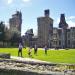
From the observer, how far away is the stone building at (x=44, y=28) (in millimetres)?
162350

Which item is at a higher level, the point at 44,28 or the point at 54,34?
the point at 44,28

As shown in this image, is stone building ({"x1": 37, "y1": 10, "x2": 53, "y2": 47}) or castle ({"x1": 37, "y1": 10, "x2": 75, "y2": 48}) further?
stone building ({"x1": 37, "y1": 10, "x2": 53, "y2": 47})

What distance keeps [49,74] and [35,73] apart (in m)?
1.97

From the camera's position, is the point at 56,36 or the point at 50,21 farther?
the point at 50,21

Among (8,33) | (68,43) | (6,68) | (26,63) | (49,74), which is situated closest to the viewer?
(49,74)

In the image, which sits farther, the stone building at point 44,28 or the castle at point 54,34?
the stone building at point 44,28

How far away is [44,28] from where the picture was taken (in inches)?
6575

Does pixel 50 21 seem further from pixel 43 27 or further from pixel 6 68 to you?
pixel 6 68

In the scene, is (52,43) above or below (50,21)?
below

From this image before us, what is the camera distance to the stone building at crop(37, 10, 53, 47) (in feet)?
533

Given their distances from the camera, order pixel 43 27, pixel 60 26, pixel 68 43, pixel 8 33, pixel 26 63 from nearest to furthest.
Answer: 1. pixel 26 63
2. pixel 8 33
3. pixel 68 43
4. pixel 60 26
5. pixel 43 27

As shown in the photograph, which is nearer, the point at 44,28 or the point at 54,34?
the point at 54,34

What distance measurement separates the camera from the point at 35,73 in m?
26.6

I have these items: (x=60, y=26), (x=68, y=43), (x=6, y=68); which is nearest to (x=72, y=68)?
(x=6, y=68)
